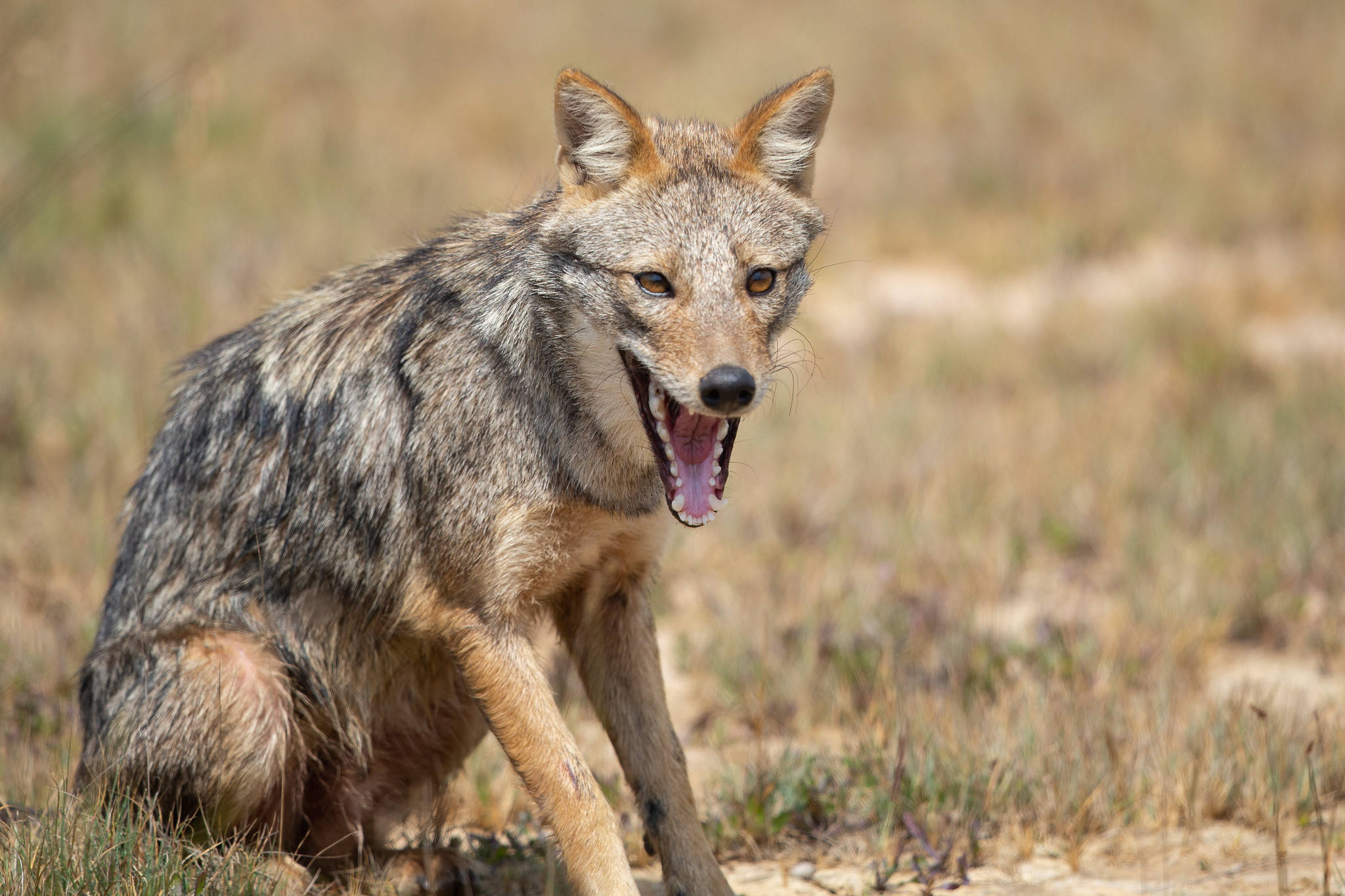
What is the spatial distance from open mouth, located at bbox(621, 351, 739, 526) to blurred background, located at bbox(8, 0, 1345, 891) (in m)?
1.28

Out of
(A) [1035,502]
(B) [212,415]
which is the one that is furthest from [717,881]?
(A) [1035,502]

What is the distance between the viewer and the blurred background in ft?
15.0

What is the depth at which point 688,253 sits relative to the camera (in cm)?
341

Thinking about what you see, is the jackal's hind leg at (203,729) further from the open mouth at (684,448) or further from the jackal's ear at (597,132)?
the jackal's ear at (597,132)

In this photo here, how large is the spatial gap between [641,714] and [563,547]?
64cm

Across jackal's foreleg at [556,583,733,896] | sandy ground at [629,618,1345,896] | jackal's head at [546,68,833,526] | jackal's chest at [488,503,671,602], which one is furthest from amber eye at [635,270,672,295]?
sandy ground at [629,618,1345,896]

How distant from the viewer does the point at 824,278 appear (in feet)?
35.6

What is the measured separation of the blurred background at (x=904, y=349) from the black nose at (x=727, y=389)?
157cm

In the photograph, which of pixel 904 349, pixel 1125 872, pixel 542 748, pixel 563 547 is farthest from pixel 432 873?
pixel 904 349

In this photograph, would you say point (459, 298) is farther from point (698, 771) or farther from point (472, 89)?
point (472, 89)

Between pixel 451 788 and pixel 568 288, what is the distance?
206 centimetres

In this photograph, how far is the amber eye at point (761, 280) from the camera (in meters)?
3.49

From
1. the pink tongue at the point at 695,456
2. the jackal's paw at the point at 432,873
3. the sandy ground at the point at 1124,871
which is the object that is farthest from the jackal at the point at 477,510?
the sandy ground at the point at 1124,871

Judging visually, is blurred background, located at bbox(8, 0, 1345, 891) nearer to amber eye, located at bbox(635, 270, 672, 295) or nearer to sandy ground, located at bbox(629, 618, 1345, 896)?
sandy ground, located at bbox(629, 618, 1345, 896)
